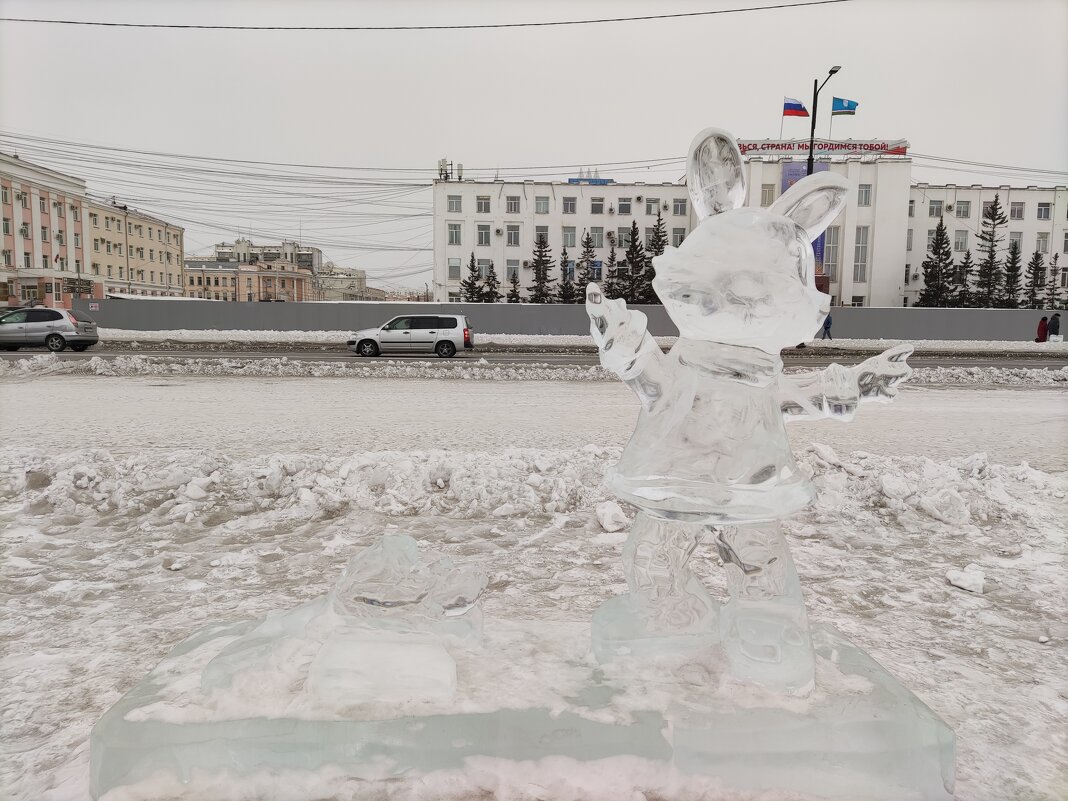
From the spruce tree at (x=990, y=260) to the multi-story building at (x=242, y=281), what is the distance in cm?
6566

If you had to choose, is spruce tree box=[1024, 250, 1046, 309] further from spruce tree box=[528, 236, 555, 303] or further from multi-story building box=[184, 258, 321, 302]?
multi-story building box=[184, 258, 321, 302]

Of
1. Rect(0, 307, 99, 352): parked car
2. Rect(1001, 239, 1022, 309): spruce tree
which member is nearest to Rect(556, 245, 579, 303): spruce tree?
Rect(1001, 239, 1022, 309): spruce tree

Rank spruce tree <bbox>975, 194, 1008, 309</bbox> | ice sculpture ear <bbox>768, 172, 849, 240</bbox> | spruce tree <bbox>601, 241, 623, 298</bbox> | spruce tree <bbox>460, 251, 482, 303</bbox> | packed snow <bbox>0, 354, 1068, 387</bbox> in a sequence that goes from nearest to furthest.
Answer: ice sculpture ear <bbox>768, 172, 849, 240</bbox> < packed snow <bbox>0, 354, 1068, 387</bbox> < spruce tree <bbox>601, 241, 623, 298</bbox> < spruce tree <bbox>460, 251, 482, 303</bbox> < spruce tree <bbox>975, 194, 1008, 309</bbox>

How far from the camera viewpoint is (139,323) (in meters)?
31.9

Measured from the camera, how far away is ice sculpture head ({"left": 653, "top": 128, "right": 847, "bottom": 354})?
80.0 inches

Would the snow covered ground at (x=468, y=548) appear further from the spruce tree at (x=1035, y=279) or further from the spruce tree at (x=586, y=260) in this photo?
the spruce tree at (x=1035, y=279)

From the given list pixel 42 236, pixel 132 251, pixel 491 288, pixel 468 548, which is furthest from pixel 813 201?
pixel 132 251

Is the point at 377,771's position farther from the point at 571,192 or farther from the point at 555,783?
the point at 571,192

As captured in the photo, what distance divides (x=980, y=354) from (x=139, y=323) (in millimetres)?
32624

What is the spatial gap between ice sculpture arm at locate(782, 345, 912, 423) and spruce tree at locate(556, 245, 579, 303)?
1662 inches

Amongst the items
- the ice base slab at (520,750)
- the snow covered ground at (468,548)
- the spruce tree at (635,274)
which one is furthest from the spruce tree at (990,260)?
the ice base slab at (520,750)

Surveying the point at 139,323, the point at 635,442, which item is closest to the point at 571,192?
the point at 139,323

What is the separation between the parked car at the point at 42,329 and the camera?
18.2m

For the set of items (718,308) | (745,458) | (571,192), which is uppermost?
(571,192)
